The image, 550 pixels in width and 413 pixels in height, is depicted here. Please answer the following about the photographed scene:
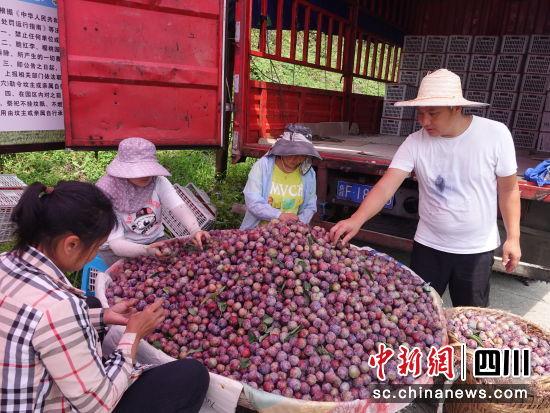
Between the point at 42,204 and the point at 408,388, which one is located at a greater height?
the point at 42,204

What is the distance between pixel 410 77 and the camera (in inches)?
300

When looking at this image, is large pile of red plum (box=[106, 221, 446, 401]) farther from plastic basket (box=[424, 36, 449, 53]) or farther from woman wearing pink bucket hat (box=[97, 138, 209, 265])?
plastic basket (box=[424, 36, 449, 53])

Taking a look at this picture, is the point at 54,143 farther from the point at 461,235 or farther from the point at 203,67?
the point at 461,235

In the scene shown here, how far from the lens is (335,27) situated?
21.7 feet

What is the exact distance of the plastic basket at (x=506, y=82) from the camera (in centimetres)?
693

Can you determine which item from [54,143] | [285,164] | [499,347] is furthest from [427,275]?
[54,143]

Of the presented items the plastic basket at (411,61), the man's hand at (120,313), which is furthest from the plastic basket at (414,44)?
the man's hand at (120,313)

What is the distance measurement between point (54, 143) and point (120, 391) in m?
3.20

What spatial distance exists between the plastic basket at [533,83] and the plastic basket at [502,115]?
15.9 inches

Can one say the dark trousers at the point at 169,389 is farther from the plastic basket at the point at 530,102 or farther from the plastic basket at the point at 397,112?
the plastic basket at the point at 530,102

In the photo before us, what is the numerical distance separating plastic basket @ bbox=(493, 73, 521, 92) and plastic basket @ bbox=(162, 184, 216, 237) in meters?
5.35

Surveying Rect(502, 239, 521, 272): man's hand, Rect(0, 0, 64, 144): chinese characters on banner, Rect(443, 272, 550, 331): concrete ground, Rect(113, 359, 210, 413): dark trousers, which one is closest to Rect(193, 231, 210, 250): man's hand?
Rect(113, 359, 210, 413): dark trousers

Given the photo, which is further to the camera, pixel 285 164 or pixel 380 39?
pixel 380 39

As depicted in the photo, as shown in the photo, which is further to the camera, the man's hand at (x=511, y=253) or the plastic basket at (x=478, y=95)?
the plastic basket at (x=478, y=95)
